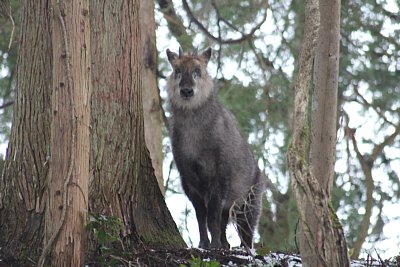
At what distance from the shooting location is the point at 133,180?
257 inches

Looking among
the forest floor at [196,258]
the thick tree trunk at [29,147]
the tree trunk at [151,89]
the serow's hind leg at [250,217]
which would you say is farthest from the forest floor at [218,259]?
the tree trunk at [151,89]

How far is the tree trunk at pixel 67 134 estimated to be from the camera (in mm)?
5152

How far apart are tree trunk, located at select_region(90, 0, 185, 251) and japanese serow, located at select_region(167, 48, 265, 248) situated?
3.79ft

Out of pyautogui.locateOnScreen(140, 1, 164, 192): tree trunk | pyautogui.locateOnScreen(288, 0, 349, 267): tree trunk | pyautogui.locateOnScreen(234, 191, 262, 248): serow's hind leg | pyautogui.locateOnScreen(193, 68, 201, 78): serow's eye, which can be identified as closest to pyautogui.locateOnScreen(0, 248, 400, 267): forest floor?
pyautogui.locateOnScreen(288, 0, 349, 267): tree trunk

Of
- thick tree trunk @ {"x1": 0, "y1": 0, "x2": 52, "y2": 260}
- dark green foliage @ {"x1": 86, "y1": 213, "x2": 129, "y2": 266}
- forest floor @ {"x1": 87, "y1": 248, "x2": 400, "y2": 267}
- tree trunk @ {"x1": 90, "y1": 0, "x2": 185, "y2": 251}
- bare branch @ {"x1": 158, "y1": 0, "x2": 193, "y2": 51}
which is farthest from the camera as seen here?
bare branch @ {"x1": 158, "y1": 0, "x2": 193, "y2": 51}

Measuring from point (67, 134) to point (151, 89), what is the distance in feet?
19.6

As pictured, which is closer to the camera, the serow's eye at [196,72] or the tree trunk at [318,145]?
the tree trunk at [318,145]

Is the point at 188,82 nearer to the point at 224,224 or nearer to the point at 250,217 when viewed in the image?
the point at 224,224

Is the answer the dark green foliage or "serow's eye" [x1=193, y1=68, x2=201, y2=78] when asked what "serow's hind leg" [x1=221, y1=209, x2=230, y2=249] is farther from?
the dark green foliage

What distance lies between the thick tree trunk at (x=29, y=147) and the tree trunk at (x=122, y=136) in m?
0.39

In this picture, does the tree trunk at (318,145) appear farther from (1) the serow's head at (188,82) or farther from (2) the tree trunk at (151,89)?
(2) the tree trunk at (151,89)

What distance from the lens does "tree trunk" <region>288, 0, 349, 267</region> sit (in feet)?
16.5

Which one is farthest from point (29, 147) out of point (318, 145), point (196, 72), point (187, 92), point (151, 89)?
point (151, 89)

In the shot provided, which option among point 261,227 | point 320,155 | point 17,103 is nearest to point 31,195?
point 17,103
